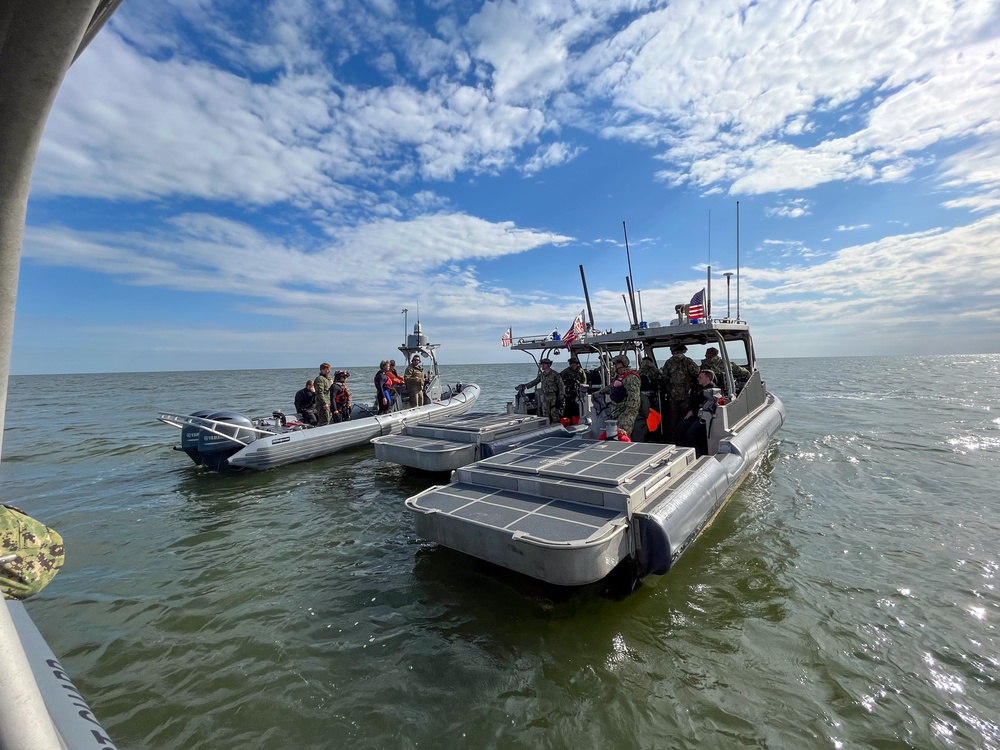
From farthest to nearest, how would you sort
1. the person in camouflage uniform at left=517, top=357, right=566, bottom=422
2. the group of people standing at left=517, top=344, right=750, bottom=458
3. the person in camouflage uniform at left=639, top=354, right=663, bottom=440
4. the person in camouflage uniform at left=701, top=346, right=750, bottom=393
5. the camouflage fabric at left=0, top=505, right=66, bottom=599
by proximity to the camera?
the person in camouflage uniform at left=517, top=357, right=566, bottom=422, the person in camouflage uniform at left=701, top=346, right=750, bottom=393, the person in camouflage uniform at left=639, top=354, right=663, bottom=440, the group of people standing at left=517, top=344, right=750, bottom=458, the camouflage fabric at left=0, top=505, right=66, bottom=599

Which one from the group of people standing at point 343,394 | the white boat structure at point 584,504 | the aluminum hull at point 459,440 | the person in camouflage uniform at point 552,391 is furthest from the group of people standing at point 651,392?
the group of people standing at point 343,394

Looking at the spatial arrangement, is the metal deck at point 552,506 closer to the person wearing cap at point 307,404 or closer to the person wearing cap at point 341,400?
the person wearing cap at point 341,400

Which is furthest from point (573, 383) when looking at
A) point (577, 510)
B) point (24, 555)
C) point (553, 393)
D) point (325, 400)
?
point (24, 555)

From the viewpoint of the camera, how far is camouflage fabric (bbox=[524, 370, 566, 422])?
880 centimetres

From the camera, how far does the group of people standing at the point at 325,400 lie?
1111 centimetres

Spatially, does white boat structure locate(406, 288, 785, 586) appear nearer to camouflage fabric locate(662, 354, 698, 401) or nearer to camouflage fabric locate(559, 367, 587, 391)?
camouflage fabric locate(662, 354, 698, 401)

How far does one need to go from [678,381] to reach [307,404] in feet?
32.5

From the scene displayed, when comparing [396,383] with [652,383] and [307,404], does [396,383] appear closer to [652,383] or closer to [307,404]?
[307,404]

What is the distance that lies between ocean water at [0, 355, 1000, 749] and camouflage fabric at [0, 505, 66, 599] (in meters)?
1.97

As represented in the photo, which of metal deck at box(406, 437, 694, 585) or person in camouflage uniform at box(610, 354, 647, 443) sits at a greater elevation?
person in camouflage uniform at box(610, 354, 647, 443)

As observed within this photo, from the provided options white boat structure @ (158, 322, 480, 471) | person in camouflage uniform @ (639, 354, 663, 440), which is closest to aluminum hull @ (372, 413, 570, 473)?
white boat structure @ (158, 322, 480, 471)

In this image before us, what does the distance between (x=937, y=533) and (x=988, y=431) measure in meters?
10.9

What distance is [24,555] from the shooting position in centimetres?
149

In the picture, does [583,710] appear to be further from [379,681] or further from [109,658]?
[109,658]
